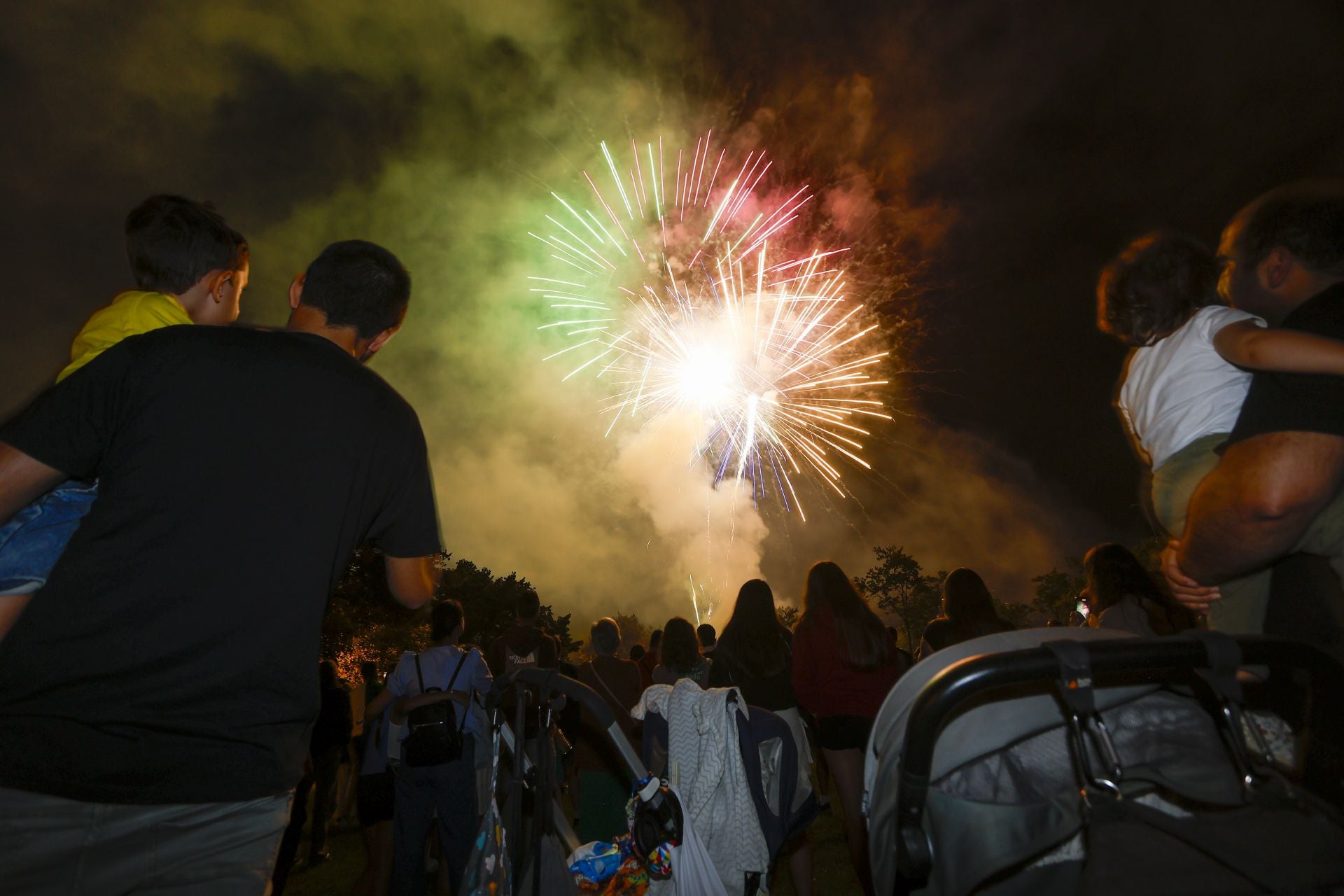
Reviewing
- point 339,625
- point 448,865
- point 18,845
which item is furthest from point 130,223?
point 339,625

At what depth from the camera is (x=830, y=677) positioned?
231 inches

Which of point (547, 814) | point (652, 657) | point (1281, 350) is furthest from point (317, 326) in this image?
point (652, 657)

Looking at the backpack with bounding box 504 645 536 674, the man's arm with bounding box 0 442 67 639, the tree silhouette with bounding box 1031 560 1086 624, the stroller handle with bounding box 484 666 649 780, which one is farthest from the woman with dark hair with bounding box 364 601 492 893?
the tree silhouette with bounding box 1031 560 1086 624

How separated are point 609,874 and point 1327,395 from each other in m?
3.04

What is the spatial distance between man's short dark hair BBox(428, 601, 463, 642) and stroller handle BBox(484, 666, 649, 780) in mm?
3287

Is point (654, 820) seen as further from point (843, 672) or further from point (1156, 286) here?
point (843, 672)

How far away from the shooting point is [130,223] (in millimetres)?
2488

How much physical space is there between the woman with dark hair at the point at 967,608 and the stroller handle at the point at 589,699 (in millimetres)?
3695

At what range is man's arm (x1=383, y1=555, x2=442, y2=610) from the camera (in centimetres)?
224

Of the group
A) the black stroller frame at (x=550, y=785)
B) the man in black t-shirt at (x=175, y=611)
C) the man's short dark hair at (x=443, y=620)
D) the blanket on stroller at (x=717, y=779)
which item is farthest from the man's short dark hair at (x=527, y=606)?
the man in black t-shirt at (x=175, y=611)

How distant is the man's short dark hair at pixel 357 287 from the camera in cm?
236

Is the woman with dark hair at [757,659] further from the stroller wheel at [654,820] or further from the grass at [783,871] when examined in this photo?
the stroller wheel at [654,820]

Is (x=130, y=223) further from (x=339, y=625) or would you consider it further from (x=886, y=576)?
(x=886, y=576)

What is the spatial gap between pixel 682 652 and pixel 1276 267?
5.83 metres
